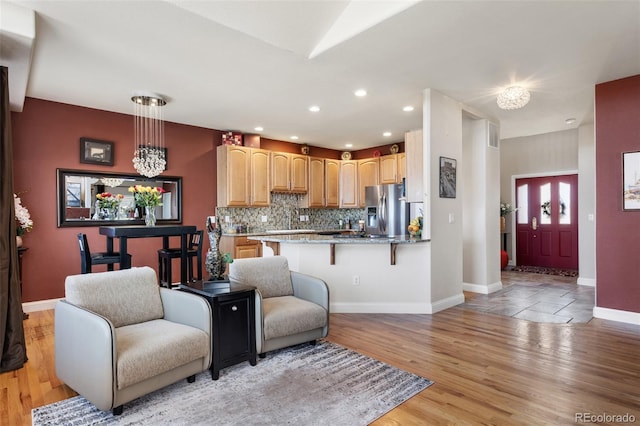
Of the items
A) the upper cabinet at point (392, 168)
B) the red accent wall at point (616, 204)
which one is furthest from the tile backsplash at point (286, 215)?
the red accent wall at point (616, 204)

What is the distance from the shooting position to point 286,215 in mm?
7730

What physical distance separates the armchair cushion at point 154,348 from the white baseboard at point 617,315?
4.32m

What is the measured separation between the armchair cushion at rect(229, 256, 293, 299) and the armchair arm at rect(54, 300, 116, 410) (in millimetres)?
1279

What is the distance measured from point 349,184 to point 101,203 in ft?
15.7

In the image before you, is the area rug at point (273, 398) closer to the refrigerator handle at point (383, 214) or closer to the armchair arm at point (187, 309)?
the armchair arm at point (187, 309)

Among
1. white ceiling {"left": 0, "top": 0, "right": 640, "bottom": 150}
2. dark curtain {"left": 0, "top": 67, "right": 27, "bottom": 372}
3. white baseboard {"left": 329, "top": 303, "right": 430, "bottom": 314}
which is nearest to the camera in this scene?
white ceiling {"left": 0, "top": 0, "right": 640, "bottom": 150}

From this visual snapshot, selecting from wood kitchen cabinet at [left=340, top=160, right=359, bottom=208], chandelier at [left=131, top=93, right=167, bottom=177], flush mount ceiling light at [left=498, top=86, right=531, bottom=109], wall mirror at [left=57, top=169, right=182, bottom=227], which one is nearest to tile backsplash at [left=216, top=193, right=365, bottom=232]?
wood kitchen cabinet at [left=340, top=160, right=359, bottom=208]

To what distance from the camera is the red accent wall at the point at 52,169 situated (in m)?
4.67

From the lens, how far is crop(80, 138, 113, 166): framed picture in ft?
16.7

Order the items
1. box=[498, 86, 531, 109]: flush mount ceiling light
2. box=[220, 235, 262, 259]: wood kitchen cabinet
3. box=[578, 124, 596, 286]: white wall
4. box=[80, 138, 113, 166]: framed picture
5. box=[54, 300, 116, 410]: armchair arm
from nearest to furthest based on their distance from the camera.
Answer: box=[54, 300, 116, 410]: armchair arm < box=[498, 86, 531, 109]: flush mount ceiling light < box=[80, 138, 113, 166]: framed picture < box=[578, 124, 596, 286]: white wall < box=[220, 235, 262, 259]: wood kitchen cabinet

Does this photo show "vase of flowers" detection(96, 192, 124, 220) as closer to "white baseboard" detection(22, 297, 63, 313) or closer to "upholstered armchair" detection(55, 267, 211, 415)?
"white baseboard" detection(22, 297, 63, 313)

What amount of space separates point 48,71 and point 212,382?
11.8 feet

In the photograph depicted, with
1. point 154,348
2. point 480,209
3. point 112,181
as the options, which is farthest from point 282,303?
point 480,209

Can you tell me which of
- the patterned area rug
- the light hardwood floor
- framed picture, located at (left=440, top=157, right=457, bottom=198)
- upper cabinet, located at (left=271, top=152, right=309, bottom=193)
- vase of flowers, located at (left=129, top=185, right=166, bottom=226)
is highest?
upper cabinet, located at (left=271, top=152, right=309, bottom=193)
